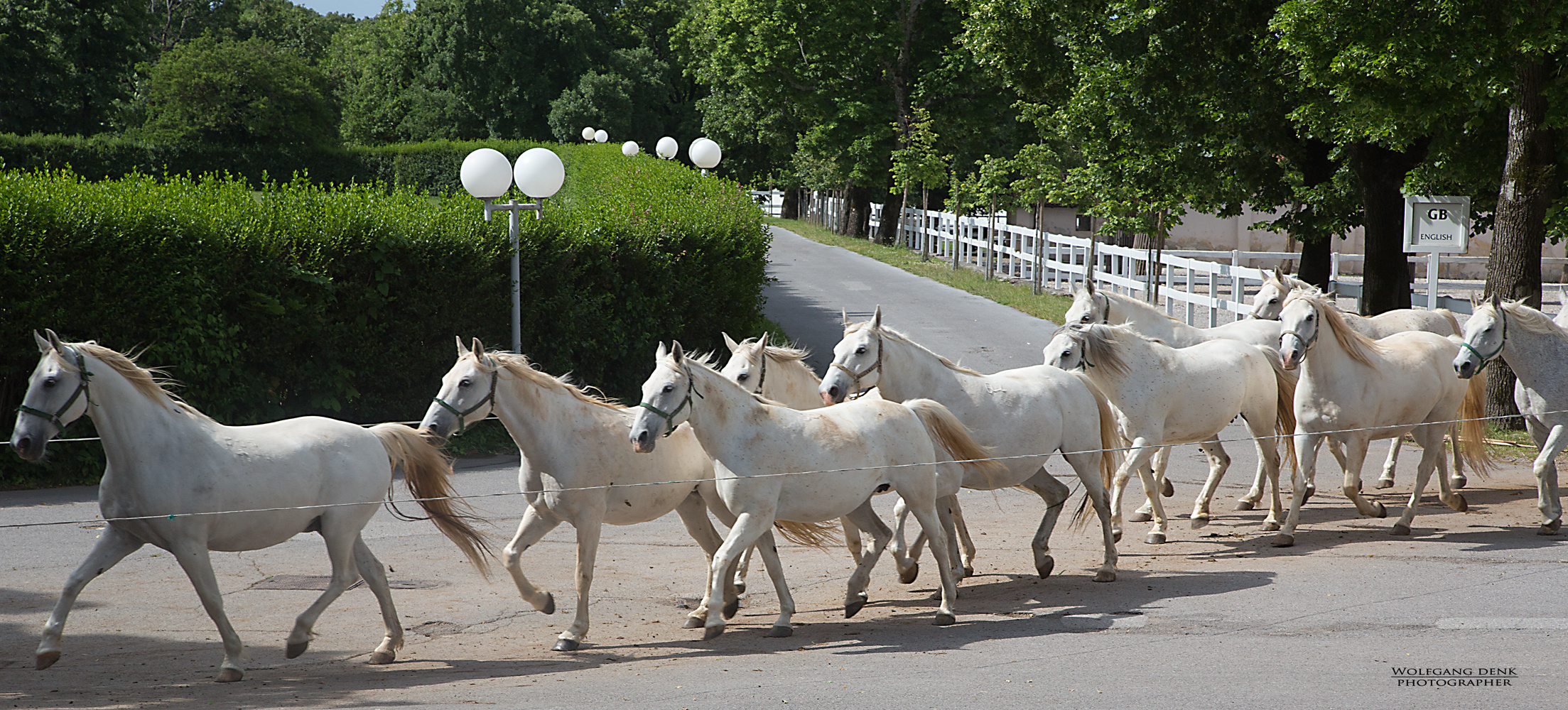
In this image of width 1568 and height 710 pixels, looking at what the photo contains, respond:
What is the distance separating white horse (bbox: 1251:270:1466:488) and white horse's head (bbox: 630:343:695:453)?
22.3 ft

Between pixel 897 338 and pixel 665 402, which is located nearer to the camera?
pixel 665 402

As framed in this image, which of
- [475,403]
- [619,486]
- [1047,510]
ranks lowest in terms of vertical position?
[1047,510]

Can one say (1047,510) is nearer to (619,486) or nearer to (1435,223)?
(619,486)

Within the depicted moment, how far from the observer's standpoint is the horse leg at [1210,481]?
9.12m

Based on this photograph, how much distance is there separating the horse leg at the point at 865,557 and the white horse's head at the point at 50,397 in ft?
13.7

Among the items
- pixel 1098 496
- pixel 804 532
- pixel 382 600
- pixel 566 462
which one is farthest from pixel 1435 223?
pixel 382 600

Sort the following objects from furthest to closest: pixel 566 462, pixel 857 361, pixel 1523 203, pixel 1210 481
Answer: pixel 1523 203 → pixel 1210 481 → pixel 857 361 → pixel 566 462

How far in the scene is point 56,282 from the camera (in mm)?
9906

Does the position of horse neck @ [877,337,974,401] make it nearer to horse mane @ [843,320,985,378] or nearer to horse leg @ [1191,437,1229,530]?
horse mane @ [843,320,985,378]

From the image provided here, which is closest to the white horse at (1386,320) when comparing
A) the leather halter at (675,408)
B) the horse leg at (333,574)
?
the leather halter at (675,408)

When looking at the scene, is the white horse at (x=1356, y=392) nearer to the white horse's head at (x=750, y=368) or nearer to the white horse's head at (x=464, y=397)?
the white horse's head at (x=750, y=368)

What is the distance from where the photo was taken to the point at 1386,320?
11.2 metres

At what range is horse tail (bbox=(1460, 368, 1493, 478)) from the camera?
31.8 feet

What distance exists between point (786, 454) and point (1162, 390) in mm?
3519
